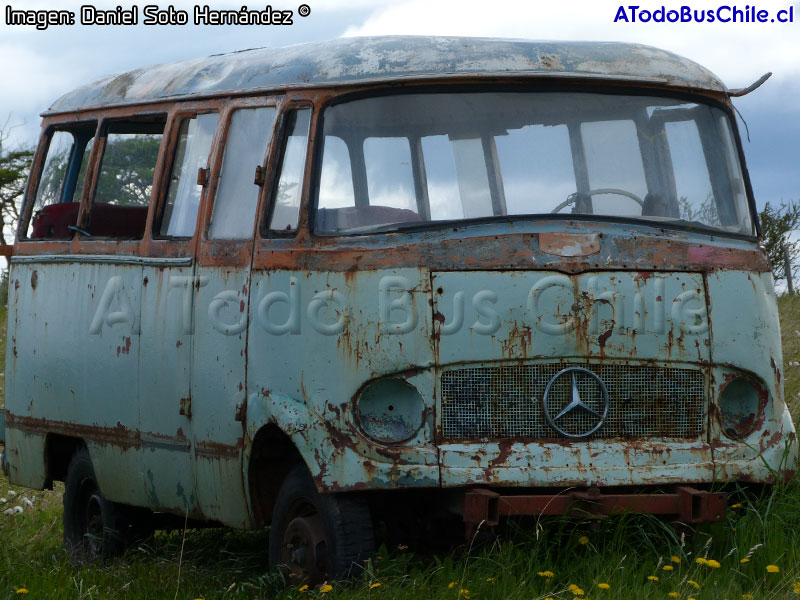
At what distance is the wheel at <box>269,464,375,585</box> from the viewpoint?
595 cm

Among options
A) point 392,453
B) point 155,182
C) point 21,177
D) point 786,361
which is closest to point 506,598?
point 392,453

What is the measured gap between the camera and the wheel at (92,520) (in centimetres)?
827

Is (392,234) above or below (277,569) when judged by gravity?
above

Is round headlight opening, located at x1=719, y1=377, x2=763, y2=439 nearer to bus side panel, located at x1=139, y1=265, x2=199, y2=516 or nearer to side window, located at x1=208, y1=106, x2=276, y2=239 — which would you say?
side window, located at x1=208, y1=106, x2=276, y2=239

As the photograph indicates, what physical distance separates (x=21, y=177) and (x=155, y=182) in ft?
117

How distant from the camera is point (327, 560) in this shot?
6.07 meters

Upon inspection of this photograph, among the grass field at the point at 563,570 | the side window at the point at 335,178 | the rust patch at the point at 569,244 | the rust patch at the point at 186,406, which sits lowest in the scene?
the grass field at the point at 563,570

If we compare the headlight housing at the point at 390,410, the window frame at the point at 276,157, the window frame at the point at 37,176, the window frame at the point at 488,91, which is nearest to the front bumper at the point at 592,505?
the headlight housing at the point at 390,410

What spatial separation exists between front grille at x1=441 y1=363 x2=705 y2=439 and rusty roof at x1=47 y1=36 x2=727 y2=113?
1.31 m

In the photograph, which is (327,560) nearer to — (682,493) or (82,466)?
(682,493)

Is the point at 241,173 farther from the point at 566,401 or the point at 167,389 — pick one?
the point at 566,401

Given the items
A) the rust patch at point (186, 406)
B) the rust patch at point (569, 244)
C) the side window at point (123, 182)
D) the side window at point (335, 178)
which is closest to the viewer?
the rust patch at point (569, 244)

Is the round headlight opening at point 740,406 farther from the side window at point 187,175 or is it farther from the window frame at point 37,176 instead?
the window frame at point 37,176

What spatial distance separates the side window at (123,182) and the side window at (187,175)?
1.23 ft
